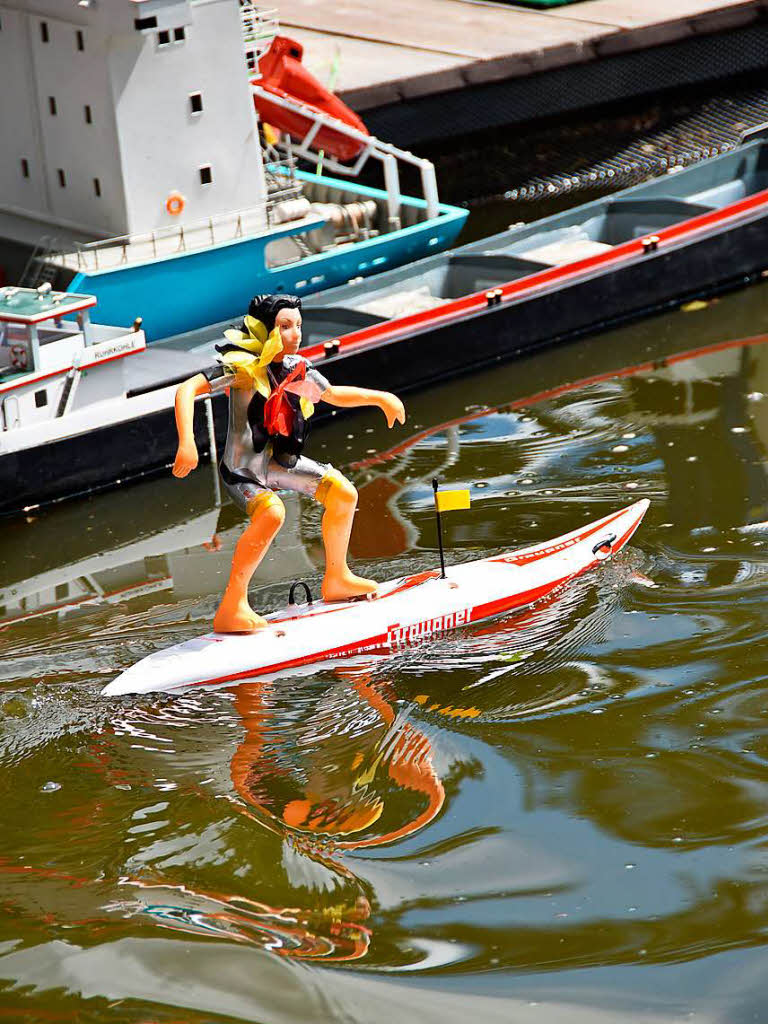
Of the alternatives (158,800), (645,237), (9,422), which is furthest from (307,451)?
(158,800)

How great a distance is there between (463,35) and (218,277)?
8113 millimetres

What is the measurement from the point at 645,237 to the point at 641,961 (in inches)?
327

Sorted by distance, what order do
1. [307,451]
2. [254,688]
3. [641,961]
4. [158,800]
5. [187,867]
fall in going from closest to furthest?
[641,961] → [187,867] → [158,800] → [254,688] → [307,451]

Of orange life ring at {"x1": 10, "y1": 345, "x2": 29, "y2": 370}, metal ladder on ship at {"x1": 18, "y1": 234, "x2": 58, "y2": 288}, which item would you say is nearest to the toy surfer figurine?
orange life ring at {"x1": 10, "y1": 345, "x2": 29, "y2": 370}

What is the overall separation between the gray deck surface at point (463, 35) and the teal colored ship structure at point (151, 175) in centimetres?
447

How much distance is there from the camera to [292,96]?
1330 centimetres

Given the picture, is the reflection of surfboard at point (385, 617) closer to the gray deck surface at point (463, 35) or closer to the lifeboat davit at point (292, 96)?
the lifeboat davit at point (292, 96)

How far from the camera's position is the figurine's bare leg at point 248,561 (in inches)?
273

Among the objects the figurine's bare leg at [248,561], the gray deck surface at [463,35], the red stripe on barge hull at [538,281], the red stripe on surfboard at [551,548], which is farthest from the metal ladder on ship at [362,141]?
the figurine's bare leg at [248,561]

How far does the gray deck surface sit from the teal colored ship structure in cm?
447

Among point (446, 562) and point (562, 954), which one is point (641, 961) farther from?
point (446, 562)

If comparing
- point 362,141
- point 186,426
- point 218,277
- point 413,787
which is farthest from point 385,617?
point 362,141

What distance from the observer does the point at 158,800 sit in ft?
20.6

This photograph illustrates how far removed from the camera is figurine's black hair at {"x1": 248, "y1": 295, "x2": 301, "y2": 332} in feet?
22.5
